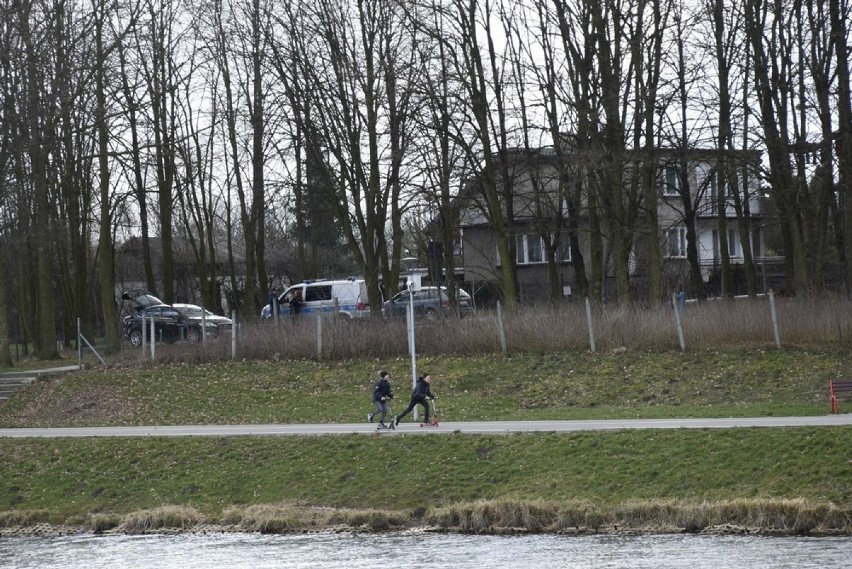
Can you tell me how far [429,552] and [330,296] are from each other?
96.7 feet

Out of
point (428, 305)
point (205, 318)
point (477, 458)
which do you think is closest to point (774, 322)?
point (477, 458)

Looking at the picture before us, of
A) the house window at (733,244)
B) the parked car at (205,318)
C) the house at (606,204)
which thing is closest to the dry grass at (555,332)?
the parked car at (205,318)

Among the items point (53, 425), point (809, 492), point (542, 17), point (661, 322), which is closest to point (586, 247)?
point (542, 17)

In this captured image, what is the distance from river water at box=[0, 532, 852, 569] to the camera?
17062 millimetres

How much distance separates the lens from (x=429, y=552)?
61.6 feet

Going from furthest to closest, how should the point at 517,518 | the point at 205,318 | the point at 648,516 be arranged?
the point at 205,318, the point at 517,518, the point at 648,516

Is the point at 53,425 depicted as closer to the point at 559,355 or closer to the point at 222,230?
the point at 559,355

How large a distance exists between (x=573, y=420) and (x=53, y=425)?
14.0m

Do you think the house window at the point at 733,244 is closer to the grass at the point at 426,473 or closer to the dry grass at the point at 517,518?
the grass at the point at 426,473

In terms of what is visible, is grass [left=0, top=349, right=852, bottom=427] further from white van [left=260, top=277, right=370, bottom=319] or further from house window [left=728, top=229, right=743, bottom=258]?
house window [left=728, top=229, right=743, bottom=258]

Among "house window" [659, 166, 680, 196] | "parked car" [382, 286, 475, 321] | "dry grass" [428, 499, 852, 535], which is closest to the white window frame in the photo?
"house window" [659, 166, 680, 196]

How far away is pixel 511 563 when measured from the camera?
17703mm

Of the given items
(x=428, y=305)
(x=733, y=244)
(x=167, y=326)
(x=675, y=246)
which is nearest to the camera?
(x=428, y=305)

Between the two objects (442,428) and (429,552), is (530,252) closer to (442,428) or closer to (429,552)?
(442,428)
